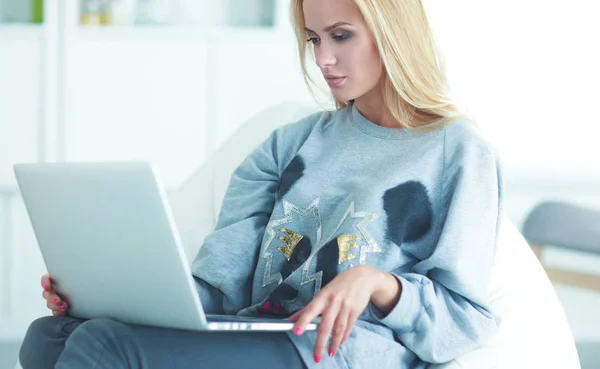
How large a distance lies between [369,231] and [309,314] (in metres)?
0.31

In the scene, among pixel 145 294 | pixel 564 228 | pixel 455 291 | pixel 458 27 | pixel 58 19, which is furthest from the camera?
pixel 458 27

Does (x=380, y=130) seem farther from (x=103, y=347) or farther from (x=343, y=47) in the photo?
(x=103, y=347)

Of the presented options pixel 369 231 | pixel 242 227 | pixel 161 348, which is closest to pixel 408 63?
pixel 369 231

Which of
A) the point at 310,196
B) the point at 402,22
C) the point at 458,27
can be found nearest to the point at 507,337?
the point at 310,196

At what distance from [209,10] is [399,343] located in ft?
6.39

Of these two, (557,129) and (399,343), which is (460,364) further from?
(557,129)

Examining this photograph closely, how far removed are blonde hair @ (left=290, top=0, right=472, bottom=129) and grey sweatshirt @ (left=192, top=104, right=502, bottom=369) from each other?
0.14 feet

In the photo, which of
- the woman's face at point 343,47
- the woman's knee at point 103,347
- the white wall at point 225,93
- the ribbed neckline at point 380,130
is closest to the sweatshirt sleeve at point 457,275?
the ribbed neckline at point 380,130

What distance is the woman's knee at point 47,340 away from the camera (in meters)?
1.19

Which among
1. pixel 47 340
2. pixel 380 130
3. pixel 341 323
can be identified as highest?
pixel 380 130

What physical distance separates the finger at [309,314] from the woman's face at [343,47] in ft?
1.52

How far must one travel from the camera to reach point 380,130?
4.72 feet

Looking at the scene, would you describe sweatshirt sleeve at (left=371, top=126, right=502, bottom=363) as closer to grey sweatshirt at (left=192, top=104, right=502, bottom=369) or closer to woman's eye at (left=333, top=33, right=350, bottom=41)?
grey sweatshirt at (left=192, top=104, right=502, bottom=369)

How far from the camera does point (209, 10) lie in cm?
296
